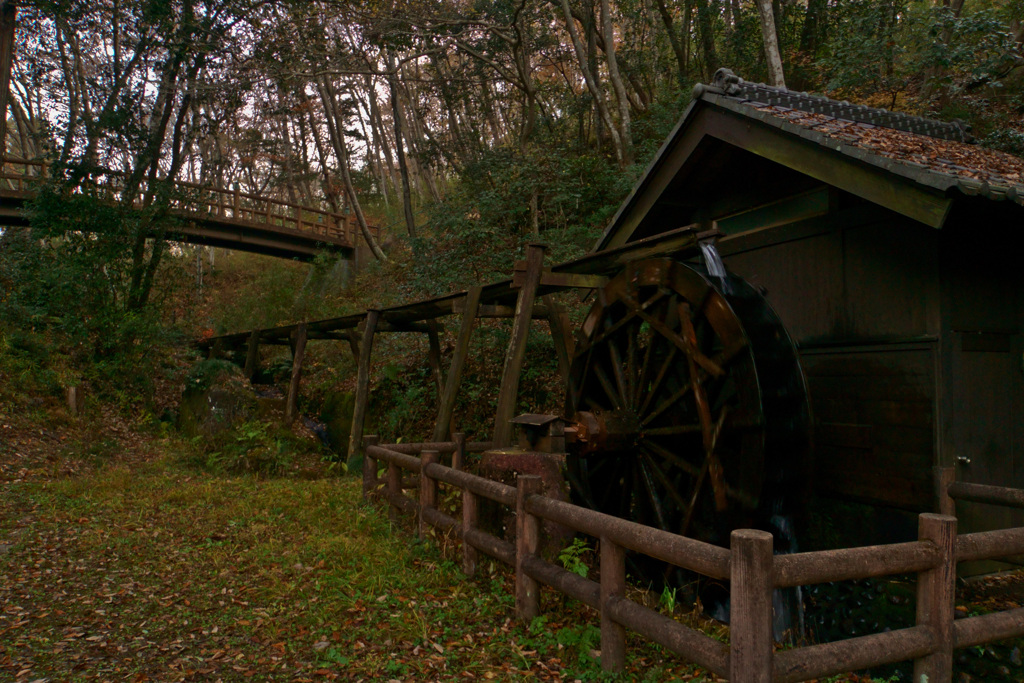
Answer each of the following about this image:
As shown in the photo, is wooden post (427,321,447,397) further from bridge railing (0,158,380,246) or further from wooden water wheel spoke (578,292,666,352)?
bridge railing (0,158,380,246)

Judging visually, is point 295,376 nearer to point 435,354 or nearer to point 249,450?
point 249,450

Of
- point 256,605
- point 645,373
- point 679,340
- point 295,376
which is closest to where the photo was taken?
point 256,605

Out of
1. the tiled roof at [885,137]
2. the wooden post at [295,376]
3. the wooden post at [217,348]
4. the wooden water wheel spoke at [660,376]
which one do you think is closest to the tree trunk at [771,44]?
the tiled roof at [885,137]

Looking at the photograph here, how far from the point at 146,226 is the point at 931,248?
16554mm

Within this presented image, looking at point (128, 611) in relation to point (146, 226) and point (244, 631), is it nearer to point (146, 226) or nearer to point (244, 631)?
point (244, 631)

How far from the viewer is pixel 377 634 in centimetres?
473

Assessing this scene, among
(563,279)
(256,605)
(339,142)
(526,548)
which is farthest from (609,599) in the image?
(339,142)

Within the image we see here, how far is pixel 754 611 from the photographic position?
9.39 feet

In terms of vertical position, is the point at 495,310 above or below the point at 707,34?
below

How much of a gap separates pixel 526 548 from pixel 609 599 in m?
1.04

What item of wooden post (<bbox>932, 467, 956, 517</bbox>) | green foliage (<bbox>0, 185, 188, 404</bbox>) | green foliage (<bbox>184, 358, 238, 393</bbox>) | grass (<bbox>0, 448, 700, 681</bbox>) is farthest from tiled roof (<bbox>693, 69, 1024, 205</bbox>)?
green foliage (<bbox>0, 185, 188, 404</bbox>)

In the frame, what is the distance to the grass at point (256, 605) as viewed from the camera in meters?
4.27

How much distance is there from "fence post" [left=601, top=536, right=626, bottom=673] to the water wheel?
1.99 m

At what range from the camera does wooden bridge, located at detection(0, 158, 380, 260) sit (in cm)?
1917
